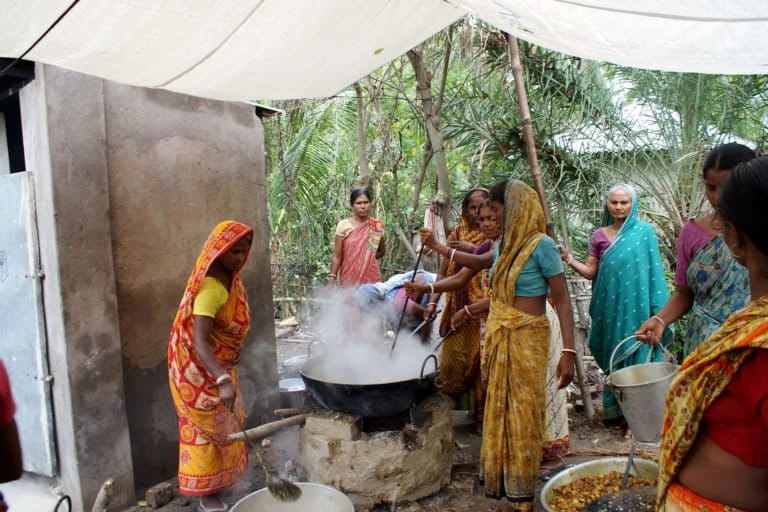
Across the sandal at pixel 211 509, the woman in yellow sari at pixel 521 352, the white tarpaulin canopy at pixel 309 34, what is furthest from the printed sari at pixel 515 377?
the sandal at pixel 211 509

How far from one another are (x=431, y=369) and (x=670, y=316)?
1739 mm

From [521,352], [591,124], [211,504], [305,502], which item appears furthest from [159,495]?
[591,124]

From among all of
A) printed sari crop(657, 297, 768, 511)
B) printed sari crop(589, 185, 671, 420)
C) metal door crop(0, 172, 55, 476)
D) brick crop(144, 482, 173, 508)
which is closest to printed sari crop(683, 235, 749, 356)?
printed sari crop(657, 297, 768, 511)

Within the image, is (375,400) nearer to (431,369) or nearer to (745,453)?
(431,369)

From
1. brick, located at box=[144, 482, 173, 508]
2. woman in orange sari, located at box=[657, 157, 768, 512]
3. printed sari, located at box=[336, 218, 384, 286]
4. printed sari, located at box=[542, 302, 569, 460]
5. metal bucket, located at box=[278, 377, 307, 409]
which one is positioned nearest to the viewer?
woman in orange sari, located at box=[657, 157, 768, 512]

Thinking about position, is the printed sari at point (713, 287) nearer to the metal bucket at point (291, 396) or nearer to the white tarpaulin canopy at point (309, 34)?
the white tarpaulin canopy at point (309, 34)

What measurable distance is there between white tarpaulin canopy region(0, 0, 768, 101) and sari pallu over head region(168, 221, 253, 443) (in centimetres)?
96

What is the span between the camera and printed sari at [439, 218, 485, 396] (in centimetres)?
432

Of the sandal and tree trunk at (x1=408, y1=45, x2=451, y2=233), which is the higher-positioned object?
tree trunk at (x1=408, y1=45, x2=451, y2=233)

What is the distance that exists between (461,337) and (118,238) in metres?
2.72

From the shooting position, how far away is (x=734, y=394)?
122 centimetres

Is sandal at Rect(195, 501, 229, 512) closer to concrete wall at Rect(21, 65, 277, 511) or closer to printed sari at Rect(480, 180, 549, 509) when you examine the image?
concrete wall at Rect(21, 65, 277, 511)

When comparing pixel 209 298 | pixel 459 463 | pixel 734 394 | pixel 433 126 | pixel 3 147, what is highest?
pixel 433 126

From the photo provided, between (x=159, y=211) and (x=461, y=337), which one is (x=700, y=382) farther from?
(x=159, y=211)
